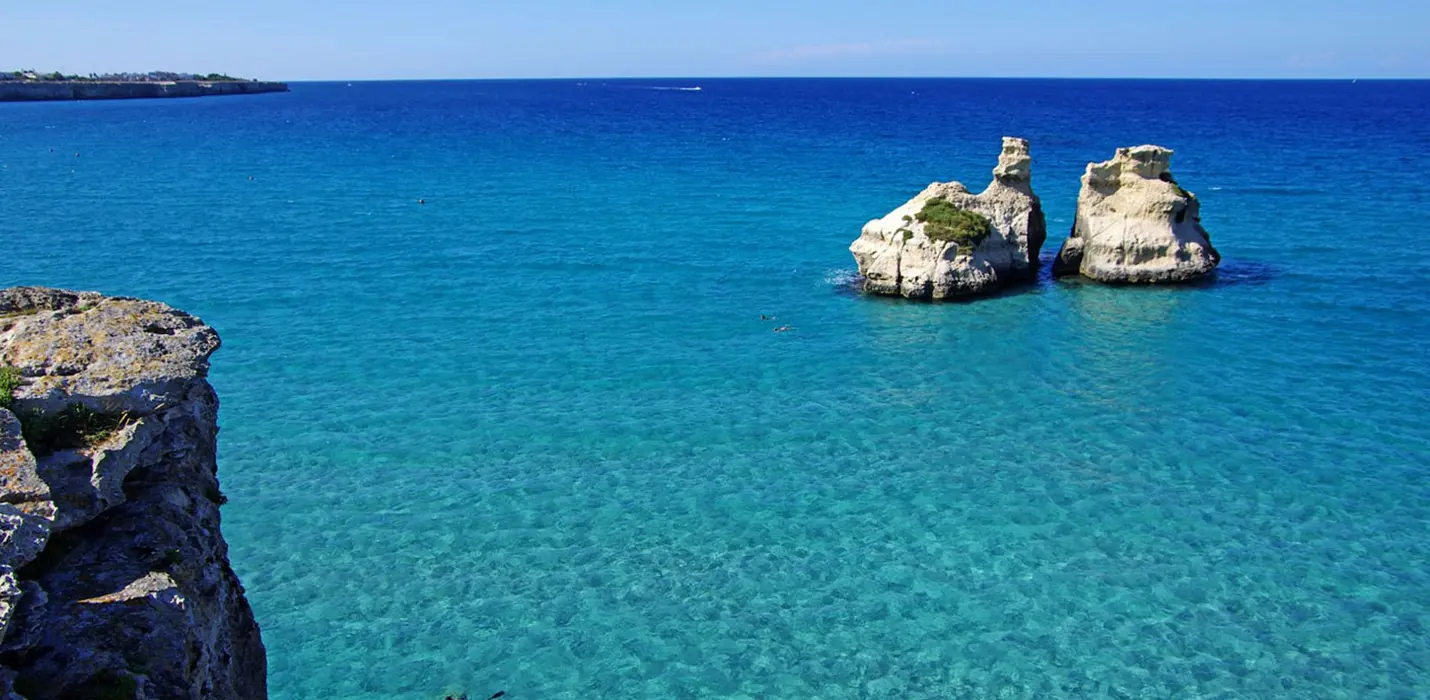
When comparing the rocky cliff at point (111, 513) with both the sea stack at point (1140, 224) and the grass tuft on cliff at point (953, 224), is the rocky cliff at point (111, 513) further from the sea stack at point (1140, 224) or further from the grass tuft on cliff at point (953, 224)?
the sea stack at point (1140, 224)

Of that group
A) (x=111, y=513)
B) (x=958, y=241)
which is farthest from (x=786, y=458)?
(x=958, y=241)

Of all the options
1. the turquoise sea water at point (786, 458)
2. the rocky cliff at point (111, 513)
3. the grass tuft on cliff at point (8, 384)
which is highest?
the grass tuft on cliff at point (8, 384)

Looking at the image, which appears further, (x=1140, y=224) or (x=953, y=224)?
(x=1140, y=224)

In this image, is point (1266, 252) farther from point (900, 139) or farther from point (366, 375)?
point (900, 139)

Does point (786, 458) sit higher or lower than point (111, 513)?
lower

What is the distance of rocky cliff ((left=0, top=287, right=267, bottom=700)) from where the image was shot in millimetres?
8578

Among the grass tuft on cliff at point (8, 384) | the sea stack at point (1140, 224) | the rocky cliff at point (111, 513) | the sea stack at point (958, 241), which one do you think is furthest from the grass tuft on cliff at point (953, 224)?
the grass tuft on cliff at point (8, 384)

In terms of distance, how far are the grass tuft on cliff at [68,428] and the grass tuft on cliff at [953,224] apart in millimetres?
33303

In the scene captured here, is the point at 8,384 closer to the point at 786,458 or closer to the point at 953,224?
the point at 786,458

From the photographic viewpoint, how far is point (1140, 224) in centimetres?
4106

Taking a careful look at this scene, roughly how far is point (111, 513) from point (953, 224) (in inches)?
1353

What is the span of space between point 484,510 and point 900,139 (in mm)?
100247

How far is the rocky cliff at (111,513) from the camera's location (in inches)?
338

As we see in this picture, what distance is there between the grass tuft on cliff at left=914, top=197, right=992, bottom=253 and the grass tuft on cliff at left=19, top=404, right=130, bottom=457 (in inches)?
1311
